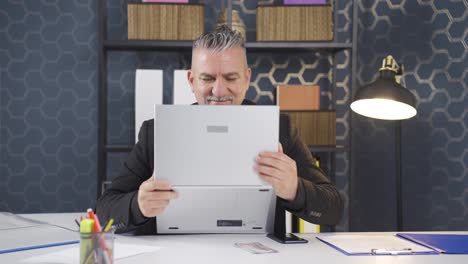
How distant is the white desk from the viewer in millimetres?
1381

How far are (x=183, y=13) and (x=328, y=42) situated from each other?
2.34 feet

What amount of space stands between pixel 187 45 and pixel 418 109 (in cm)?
132

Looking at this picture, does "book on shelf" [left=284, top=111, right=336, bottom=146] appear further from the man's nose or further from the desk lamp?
the man's nose

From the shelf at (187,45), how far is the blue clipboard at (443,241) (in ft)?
4.31

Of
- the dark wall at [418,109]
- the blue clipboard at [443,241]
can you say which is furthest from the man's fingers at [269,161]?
the dark wall at [418,109]

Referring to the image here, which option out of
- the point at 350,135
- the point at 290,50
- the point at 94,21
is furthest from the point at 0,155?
the point at 350,135

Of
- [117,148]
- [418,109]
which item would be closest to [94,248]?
[117,148]

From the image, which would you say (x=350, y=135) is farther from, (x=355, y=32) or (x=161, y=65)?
(x=161, y=65)

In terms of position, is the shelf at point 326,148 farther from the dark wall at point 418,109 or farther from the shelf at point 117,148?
the shelf at point 117,148

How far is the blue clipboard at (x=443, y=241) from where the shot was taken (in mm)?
1528

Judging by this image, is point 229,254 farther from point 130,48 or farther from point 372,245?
point 130,48

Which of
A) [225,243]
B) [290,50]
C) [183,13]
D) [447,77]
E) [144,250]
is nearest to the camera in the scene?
[144,250]

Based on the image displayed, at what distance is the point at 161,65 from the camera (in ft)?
10.2

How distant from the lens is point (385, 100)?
98.0 inches
